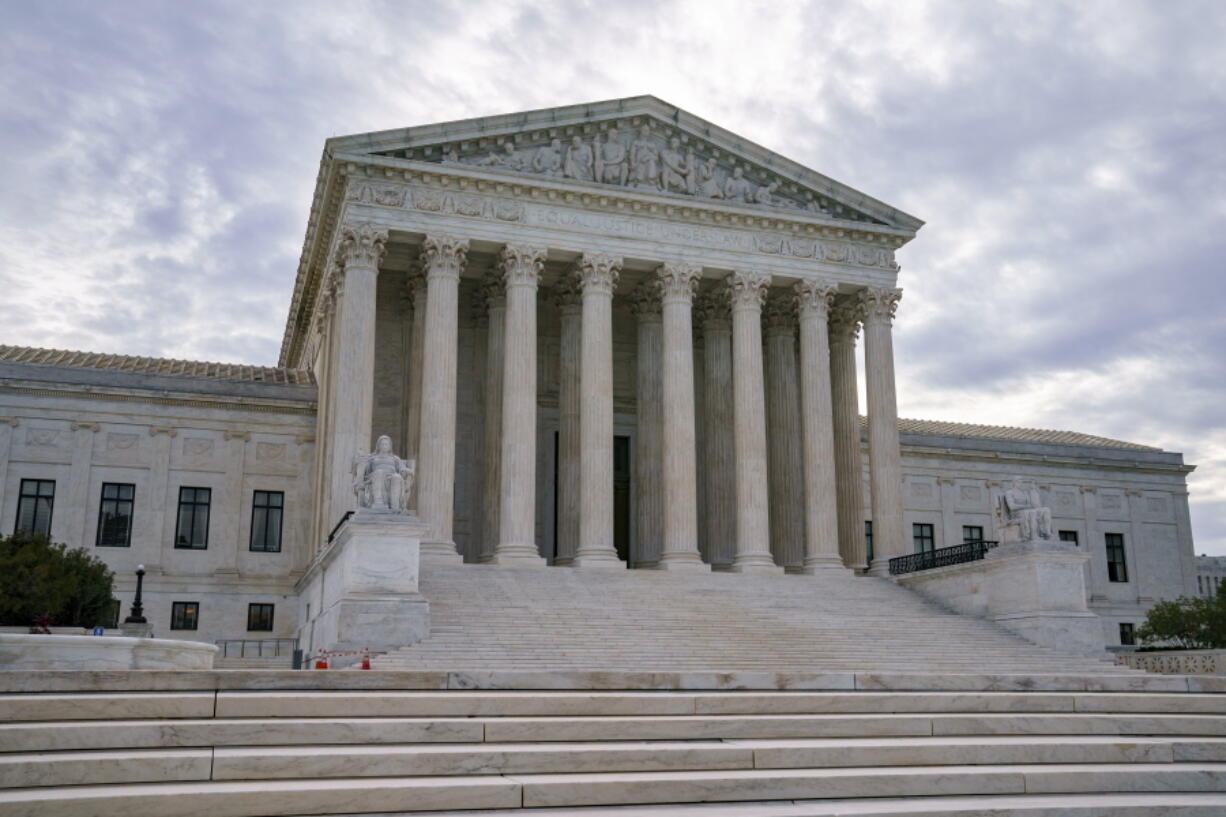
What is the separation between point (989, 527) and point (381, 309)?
30.5 meters

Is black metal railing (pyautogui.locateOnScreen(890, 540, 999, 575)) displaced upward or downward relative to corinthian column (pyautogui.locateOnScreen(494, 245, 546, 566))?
downward

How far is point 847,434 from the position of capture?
4422 cm

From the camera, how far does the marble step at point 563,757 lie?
1015 cm

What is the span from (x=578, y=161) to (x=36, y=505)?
22.2 meters

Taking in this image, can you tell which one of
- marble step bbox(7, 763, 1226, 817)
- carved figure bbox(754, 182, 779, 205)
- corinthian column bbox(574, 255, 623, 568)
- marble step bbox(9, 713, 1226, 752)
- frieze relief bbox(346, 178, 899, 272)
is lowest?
marble step bbox(7, 763, 1226, 817)

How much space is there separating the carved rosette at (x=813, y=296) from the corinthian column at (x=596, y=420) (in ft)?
23.6

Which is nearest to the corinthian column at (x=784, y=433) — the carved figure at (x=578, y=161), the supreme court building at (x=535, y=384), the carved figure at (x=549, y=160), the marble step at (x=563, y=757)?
the supreme court building at (x=535, y=384)

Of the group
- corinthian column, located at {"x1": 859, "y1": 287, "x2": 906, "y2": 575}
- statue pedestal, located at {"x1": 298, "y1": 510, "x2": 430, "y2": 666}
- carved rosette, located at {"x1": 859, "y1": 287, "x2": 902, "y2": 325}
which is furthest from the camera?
carved rosette, located at {"x1": 859, "y1": 287, "x2": 902, "y2": 325}

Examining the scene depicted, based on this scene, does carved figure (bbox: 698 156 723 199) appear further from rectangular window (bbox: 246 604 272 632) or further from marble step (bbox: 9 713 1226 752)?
marble step (bbox: 9 713 1226 752)

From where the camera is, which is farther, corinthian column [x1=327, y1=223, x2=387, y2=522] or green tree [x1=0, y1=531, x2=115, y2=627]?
corinthian column [x1=327, y1=223, x2=387, y2=522]

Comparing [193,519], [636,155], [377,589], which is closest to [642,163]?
[636,155]

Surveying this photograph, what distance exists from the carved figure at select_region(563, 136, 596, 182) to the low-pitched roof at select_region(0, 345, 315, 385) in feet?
47.4

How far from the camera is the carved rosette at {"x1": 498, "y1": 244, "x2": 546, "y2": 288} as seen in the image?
38.3 m

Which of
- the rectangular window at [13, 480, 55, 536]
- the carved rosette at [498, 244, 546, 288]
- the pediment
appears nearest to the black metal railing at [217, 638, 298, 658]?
the rectangular window at [13, 480, 55, 536]
